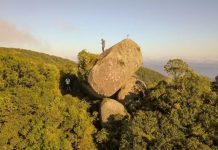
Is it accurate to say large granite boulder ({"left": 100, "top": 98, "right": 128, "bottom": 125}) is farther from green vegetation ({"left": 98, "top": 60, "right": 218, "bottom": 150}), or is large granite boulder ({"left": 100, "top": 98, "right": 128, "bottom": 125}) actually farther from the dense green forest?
green vegetation ({"left": 98, "top": 60, "right": 218, "bottom": 150})

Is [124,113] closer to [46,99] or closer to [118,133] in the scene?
[118,133]

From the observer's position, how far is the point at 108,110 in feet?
106

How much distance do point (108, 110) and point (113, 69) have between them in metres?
4.26

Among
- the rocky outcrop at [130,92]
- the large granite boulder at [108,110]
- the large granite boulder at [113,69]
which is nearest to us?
the large granite boulder at [113,69]

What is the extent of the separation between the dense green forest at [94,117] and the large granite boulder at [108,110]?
71cm

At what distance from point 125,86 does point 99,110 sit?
4.01 metres

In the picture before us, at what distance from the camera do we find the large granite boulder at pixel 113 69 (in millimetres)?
31844

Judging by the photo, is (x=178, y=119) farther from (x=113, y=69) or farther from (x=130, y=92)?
(x=113, y=69)

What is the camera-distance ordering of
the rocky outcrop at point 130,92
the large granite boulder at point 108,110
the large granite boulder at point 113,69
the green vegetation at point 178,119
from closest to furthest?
the green vegetation at point 178,119 < the large granite boulder at point 113,69 < the large granite boulder at point 108,110 < the rocky outcrop at point 130,92

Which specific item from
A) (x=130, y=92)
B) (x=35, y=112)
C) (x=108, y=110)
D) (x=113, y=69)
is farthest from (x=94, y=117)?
(x=35, y=112)

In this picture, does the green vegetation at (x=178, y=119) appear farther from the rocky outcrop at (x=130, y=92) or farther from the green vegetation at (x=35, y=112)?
the green vegetation at (x=35, y=112)

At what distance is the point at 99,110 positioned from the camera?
3331cm

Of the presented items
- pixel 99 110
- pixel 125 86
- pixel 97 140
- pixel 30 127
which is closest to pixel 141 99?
pixel 125 86

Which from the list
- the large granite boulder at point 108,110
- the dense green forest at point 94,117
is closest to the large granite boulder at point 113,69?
the large granite boulder at point 108,110
